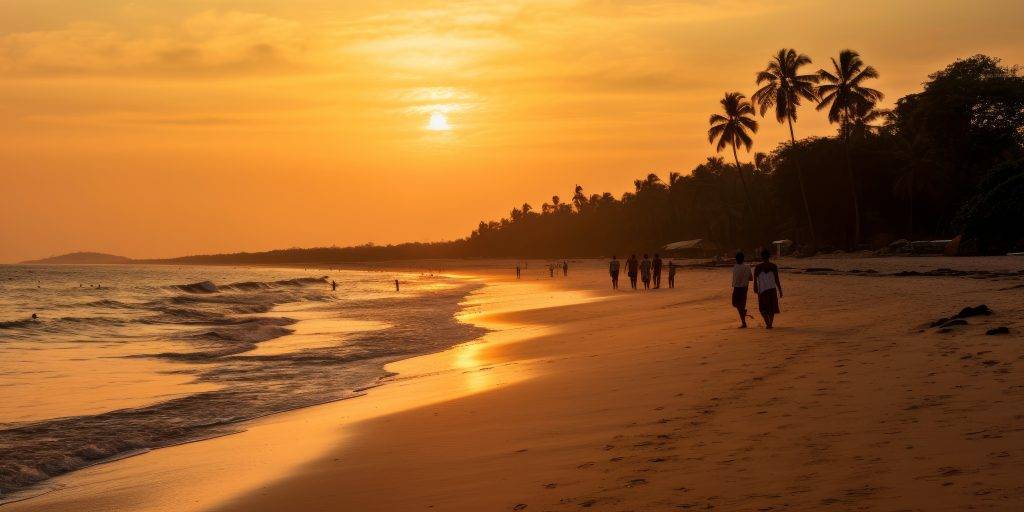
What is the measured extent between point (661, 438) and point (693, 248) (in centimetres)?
8529

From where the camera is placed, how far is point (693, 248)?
90438mm

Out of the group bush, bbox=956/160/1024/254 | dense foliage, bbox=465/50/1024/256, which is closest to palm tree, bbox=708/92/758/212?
dense foliage, bbox=465/50/1024/256

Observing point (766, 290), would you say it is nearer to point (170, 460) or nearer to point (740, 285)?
point (740, 285)

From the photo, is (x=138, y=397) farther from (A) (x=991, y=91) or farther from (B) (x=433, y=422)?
(A) (x=991, y=91)

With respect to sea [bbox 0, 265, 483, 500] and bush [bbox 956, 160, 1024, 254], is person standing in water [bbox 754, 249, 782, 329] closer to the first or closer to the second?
sea [bbox 0, 265, 483, 500]

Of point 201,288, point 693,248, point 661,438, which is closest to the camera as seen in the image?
point 661,438

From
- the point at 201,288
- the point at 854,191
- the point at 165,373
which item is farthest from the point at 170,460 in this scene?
the point at 201,288

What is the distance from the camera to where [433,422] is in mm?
9867

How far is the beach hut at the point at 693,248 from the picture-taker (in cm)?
8488

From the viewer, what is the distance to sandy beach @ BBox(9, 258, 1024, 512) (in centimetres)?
555

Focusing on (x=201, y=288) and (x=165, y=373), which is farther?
(x=201, y=288)

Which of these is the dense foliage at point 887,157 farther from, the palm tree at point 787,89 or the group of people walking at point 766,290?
the group of people walking at point 766,290

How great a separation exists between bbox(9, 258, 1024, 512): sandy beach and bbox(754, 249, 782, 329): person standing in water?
1.37 metres

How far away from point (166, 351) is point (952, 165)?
56.2 meters
